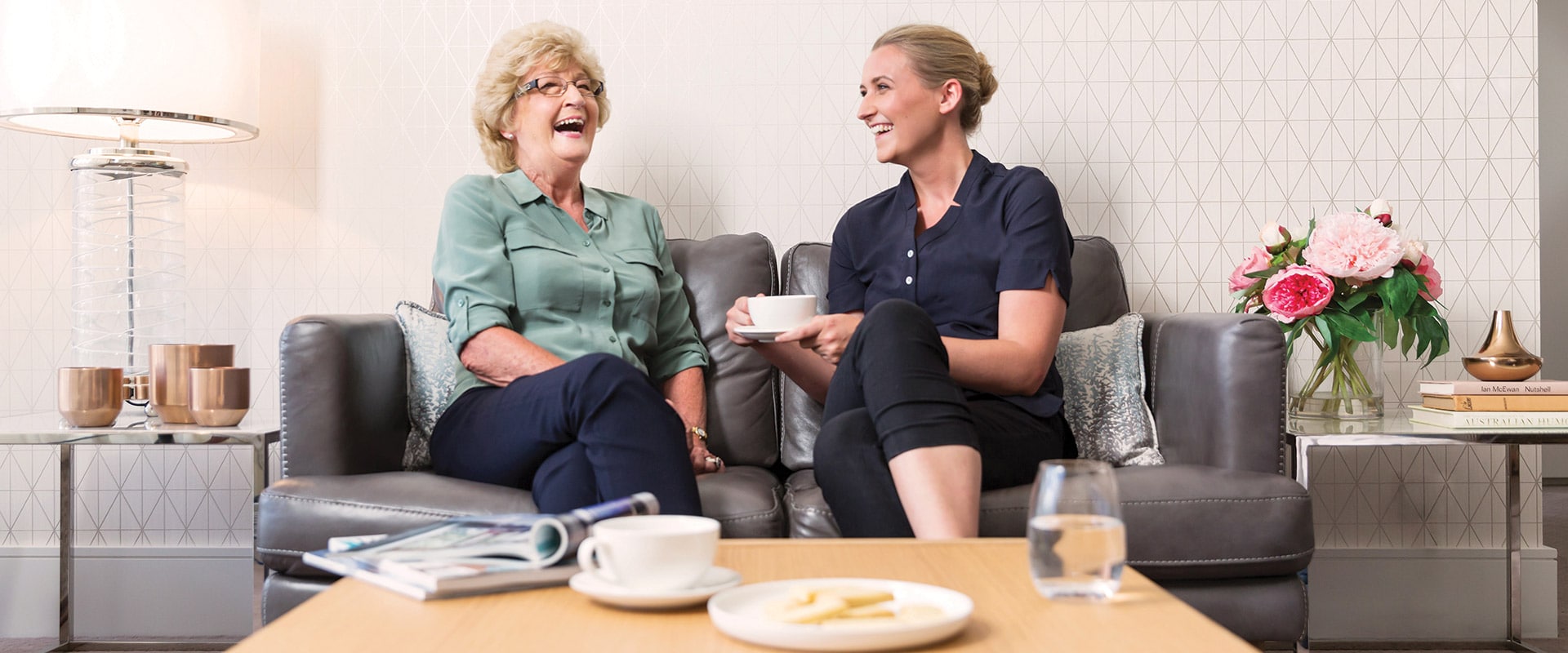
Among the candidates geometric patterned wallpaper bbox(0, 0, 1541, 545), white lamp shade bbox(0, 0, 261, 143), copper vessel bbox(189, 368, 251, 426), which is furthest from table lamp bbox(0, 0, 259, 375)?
copper vessel bbox(189, 368, 251, 426)

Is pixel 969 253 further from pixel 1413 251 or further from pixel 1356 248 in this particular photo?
pixel 1413 251

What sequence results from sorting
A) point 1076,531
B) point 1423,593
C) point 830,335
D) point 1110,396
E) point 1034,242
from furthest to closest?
point 1423,593 < point 1110,396 < point 1034,242 < point 830,335 < point 1076,531

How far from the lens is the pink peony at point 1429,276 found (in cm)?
206

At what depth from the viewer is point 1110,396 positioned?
76.4 inches

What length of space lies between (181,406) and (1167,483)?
5.53ft

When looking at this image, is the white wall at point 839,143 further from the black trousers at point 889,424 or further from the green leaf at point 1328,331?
the black trousers at point 889,424

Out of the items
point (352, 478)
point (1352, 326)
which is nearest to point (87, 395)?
point (352, 478)

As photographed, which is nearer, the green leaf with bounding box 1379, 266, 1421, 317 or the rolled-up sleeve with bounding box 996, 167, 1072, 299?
the rolled-up sleeve with bounding box 996, 167, 1072, 299

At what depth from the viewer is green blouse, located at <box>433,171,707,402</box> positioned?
1.95 m

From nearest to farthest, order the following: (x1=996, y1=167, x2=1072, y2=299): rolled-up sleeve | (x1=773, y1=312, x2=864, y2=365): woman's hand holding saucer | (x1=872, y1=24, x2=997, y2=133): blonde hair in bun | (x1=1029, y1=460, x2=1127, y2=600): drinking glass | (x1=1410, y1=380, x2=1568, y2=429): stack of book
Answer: (x1=1029, y1=460, x2=1127, y2=600): drinking glass, (x1=773, y1=312, x2=864, y2=365): woman's hand holding saucer, (x1=996, y1=167, x2=1072, y2=299): rolled-up sleeve, (x1=1410, y1=380, x2=1568, y2=429): stack of book, (x1=872, y1=24, x2=997, y2=133): blonde hair in bun

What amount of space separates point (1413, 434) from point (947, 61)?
101 cm

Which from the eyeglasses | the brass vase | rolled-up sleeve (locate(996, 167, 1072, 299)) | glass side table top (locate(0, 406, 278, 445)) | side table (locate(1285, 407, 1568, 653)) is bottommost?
glass side table top (locate(0, 406, 278, 445))

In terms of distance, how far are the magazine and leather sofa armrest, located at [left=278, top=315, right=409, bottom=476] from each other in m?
0.86

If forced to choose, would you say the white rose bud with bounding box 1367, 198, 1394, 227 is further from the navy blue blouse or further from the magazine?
the magazine
